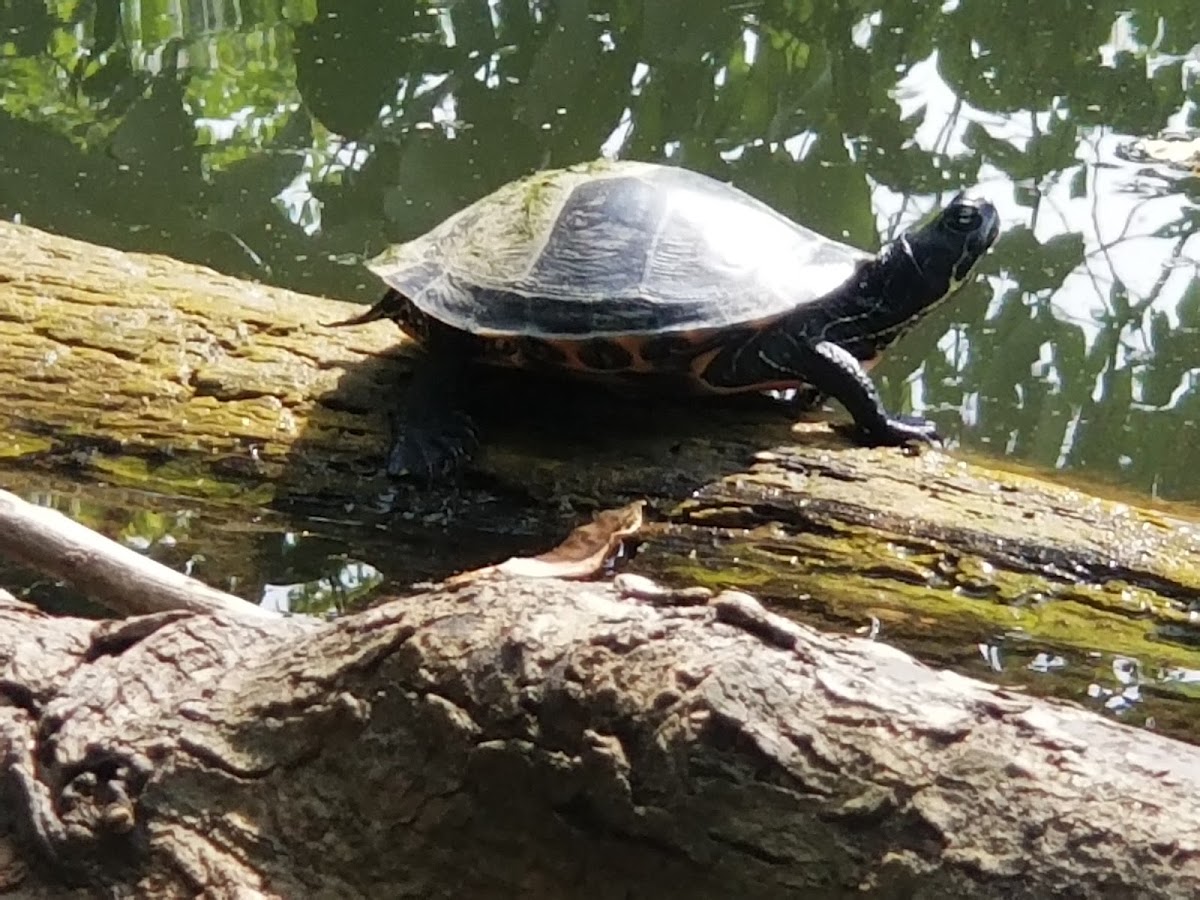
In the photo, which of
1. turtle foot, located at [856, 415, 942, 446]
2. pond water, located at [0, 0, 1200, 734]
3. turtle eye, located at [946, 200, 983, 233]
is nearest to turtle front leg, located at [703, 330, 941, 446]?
turtle foot, located at [856, 415, 942, 446]

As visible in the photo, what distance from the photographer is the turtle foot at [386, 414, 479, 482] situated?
2574mm

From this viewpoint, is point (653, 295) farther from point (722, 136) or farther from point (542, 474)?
point (722, 136)

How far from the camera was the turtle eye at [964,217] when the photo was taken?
2.80m

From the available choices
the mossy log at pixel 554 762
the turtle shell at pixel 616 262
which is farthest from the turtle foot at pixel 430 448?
the mossy log at pixel 554 762

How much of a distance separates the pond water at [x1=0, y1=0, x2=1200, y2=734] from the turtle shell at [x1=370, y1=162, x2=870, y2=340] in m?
0.94

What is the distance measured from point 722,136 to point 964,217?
2687mm

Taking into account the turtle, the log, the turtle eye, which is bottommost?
the log

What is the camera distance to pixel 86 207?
15.2 feet

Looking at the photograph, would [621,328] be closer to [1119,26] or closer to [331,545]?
[331,545]

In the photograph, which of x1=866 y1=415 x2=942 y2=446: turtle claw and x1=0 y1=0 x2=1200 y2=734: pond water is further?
x1=0 y1=0 x2=1200 y2=734: pond water

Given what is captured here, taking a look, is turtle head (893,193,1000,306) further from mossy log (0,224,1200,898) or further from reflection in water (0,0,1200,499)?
mossy log (0,224,1200,898)

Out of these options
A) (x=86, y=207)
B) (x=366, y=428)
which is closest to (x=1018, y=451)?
(x=366, y=428)

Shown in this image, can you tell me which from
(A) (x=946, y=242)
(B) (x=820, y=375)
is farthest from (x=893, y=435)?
(A) (x=946, y=242)

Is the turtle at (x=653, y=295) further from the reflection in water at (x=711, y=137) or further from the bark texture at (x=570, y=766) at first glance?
the bark texture at (x=570, y=766)
